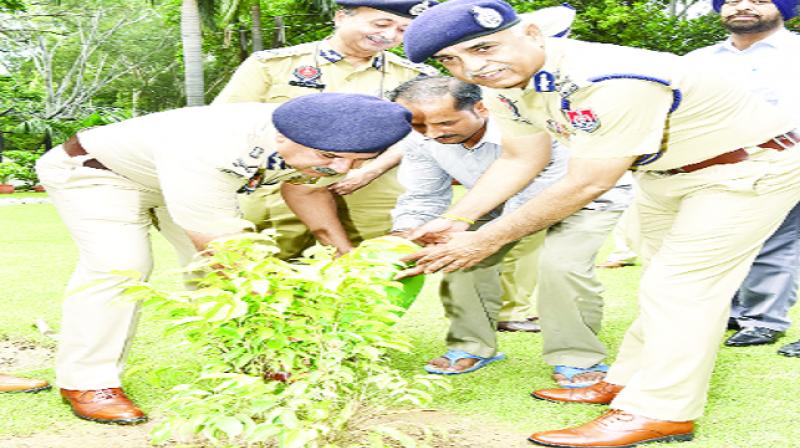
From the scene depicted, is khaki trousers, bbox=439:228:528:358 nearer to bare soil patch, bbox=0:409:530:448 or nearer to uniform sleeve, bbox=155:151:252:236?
bare soil patch, bbox=0:409:530:448

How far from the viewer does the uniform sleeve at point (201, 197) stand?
11.2 ft

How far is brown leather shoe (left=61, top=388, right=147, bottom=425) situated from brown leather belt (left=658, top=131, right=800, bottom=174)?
2.55m

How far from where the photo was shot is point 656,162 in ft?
11.9

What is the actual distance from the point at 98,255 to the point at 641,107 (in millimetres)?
2370

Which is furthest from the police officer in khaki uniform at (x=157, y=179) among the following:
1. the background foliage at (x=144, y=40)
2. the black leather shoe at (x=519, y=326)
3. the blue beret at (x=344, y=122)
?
the background foliage at (x=144, y=40)

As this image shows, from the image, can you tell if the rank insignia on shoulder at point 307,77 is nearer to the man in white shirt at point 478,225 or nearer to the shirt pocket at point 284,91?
the shirt pocket at point 284,91

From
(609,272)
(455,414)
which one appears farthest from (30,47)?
(455,414)

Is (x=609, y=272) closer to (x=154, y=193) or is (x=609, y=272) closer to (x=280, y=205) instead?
(x=280, y=205)

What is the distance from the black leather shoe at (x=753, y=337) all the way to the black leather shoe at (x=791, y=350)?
0.67 ft

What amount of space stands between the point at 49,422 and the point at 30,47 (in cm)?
3799

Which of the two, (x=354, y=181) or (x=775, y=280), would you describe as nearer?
(x=354, y=181)

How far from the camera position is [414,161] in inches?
198

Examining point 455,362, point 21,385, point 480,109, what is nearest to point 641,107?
point 480,109

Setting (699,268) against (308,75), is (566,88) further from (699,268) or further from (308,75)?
(308,75)
